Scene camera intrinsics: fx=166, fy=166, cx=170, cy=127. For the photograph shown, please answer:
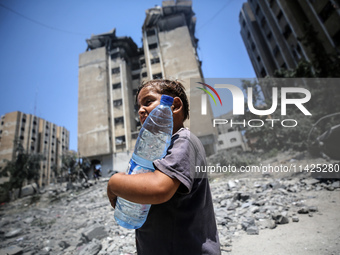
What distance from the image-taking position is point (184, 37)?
2541 centimetres

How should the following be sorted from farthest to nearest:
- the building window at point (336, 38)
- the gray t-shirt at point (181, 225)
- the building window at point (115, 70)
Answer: the building window at point (115, 70), the building window at point (336, 38), the gray t-shirt at point (181, 225)

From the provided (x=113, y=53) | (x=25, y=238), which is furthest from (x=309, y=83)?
(x=113, y=53)

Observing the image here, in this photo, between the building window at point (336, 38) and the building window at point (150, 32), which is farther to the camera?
the building window at point (150, 32)

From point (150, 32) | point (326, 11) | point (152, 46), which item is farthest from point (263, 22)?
point (150, 32)

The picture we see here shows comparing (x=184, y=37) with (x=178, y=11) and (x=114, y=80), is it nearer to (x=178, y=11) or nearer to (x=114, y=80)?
(x=178, y=11)

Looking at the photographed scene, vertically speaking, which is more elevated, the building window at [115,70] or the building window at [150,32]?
the building window at [150,32]

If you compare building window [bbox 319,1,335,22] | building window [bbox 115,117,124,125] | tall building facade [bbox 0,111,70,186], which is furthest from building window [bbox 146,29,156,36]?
tall building facade [bbox 0,111,70,186]

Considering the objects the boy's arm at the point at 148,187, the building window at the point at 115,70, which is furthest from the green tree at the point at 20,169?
the boy's arm at the point at 148,187

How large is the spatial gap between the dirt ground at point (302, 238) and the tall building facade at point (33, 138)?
139 feet

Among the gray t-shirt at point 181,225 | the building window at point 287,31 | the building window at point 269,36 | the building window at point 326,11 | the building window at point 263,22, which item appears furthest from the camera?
the building window at point 263,22

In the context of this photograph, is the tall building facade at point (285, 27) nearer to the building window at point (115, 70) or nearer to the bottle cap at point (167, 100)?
the bottle cap at point (167, 100)

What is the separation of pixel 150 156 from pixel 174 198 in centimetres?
31

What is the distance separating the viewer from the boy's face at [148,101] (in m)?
0.98

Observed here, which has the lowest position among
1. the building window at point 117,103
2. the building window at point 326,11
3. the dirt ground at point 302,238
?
the dirt ground at point 302,238
